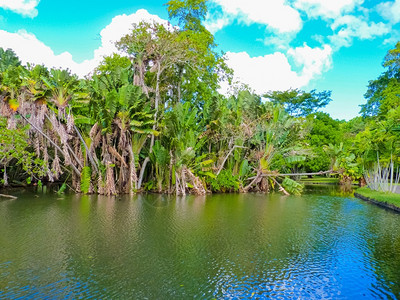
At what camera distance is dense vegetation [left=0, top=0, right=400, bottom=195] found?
60.6ft

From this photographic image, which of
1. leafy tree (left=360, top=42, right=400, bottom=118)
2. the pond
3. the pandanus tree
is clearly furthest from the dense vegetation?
leafy tree (left=360, top=42, right=400, bottom=118)

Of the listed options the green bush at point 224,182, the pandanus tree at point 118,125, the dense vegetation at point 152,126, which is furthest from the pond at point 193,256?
the green bush at point 224,182

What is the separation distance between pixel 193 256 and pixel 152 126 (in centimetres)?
1529

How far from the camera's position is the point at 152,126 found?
2184cm

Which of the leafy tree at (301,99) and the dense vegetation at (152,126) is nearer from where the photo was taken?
the dense vegetation at (152,126)

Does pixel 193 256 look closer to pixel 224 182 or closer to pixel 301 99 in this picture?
pixel 224 182

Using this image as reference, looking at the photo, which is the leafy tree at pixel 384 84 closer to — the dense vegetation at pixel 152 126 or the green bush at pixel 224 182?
the dense vegetation at pixel 152 126

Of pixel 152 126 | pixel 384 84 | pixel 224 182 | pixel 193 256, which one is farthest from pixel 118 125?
pixel 384 84

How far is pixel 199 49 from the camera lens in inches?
926

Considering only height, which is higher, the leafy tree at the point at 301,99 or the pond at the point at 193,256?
the leafy tree at the point at 301,99

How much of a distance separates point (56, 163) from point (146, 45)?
9.42m

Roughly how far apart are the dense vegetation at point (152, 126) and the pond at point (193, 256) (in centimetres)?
678

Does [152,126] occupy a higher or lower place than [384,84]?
A: lower

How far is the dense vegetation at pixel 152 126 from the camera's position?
1848 cm
